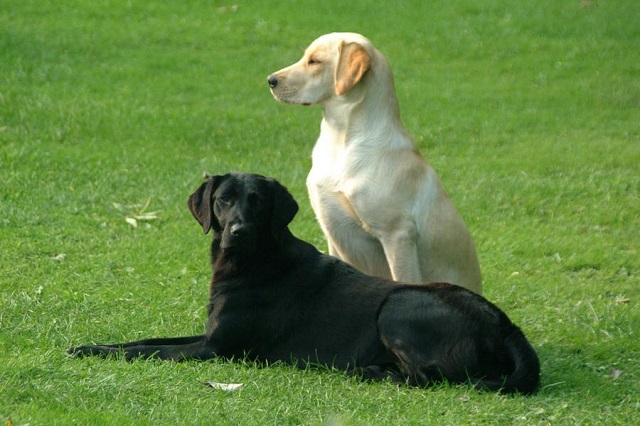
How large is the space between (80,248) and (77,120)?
4.82 meters

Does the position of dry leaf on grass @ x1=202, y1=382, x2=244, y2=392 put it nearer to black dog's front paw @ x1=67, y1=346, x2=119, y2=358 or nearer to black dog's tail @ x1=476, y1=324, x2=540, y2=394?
black dog's front paw @ x1=67, y1=346, x2=119, y2=358

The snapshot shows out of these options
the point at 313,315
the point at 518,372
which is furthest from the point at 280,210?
the point at 518,372

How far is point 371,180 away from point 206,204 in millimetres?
1005

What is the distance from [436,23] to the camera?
18484 mm

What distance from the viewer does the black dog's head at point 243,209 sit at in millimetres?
6004

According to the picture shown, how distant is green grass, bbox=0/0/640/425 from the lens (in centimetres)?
529

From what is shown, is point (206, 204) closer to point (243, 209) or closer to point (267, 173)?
point (243, 209)

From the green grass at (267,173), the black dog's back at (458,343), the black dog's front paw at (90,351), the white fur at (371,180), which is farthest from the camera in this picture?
the white fur at (371,180)

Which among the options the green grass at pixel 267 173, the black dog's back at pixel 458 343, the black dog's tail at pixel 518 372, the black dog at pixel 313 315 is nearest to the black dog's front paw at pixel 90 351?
the black dog at pixel 313 315

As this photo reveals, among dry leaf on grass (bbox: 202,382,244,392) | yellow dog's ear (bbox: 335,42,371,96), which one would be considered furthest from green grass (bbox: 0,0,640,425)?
yellow dog's ear (bbox: 335,42,371,96)

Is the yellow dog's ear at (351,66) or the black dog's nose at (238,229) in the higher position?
the yellow dog's ear at (351,66)

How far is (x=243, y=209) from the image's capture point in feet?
19.7

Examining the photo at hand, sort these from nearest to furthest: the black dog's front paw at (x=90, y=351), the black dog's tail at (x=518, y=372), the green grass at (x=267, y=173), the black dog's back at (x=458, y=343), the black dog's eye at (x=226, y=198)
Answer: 1. the green grass at (x=267, y=173)
2. the black dog's tail at (x=518, y=372)
3. the black dog's back at (x=458, y=343)
4. the black dog's front paw at (x=90, y=351)
5. the black dog's eye at (x=226, y=198)

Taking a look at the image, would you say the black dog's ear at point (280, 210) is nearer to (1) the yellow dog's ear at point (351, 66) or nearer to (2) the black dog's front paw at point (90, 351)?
(1) the yellow dog's ear at point (351, 66)
